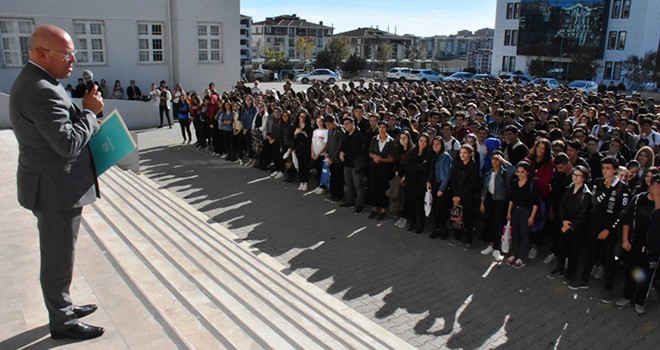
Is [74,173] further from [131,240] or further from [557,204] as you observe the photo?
[557,204]

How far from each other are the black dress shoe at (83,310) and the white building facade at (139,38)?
19750 mm

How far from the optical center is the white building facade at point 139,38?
66.1 feet

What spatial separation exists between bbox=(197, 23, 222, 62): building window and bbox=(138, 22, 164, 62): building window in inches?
67.5

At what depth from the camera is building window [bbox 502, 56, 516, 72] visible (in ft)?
190

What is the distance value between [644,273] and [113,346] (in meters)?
5.85

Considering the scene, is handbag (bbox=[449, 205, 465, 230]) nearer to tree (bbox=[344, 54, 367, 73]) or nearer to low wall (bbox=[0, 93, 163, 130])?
low wall (bbox=[0, 93, 163, 130])

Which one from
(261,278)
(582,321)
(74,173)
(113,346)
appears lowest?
(582,321)

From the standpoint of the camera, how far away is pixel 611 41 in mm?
52188

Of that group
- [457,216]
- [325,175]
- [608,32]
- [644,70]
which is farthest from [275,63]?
[457,216]

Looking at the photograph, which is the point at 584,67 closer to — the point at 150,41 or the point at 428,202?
the point at 150,41

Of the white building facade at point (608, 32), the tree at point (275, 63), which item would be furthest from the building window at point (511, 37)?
the tree at point (275, 63)

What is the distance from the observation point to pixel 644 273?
6176 mm

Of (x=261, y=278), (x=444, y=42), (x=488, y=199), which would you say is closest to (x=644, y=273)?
(x=488, y=199)

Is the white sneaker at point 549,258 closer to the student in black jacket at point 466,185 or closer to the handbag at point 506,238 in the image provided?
the handbag at point 506,238
